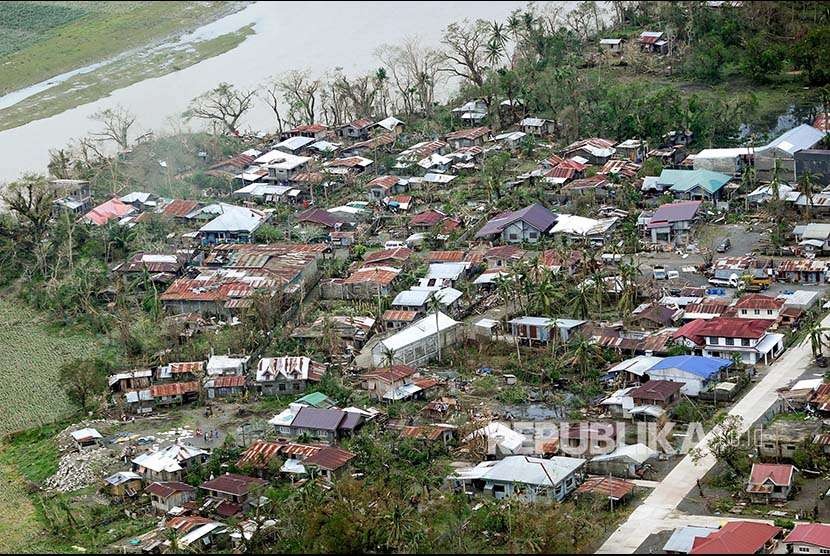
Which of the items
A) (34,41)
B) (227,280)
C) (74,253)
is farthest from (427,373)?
(34,41)

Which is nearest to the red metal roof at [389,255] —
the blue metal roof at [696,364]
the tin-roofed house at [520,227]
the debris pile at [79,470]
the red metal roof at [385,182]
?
the tin-roofed house at [520,227]

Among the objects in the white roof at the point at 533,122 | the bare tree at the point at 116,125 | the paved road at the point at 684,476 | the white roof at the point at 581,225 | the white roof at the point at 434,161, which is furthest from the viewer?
the bare tree at the point at 116,125

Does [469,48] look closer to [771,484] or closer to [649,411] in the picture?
[649,411]

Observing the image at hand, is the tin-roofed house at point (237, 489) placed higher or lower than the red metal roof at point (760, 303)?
higher

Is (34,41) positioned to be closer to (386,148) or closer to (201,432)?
(386,148)

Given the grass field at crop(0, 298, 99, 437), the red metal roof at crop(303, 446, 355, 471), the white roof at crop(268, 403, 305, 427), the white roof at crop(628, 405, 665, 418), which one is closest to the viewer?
the red metal roof at crop(303, 446, 355, 471)

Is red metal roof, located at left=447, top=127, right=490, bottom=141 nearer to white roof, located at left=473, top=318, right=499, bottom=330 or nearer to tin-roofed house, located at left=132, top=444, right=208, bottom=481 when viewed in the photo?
white roof, located at left=473, top=318, right=499, bottom=330

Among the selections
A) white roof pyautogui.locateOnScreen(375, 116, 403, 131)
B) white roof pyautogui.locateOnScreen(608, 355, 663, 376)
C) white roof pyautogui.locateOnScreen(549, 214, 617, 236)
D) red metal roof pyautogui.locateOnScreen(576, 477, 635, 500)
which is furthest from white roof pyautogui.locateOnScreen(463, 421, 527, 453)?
white roof pyautogui.locateOnScreen(375, 116, 403, 131)

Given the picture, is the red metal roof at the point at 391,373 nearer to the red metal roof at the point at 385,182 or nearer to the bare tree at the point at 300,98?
the red metal roof at the point at 385,182
